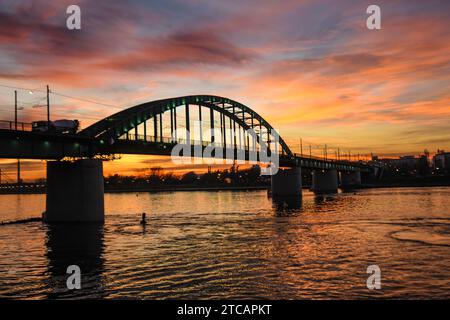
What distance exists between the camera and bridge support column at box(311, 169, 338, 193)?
622 ft

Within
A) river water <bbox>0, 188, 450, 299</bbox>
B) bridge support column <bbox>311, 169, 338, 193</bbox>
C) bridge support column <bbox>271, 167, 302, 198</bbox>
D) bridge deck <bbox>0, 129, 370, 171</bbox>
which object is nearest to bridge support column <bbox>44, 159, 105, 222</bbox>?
bridge deck <bbox>0, 129, 370, 171</bbox>

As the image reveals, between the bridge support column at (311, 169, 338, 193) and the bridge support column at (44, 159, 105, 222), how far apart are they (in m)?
142

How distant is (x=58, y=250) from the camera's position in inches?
1503

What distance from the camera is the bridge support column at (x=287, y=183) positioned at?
5689 inches

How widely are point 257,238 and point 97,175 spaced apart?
77.2 feet

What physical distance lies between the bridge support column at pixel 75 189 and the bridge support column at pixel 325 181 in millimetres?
141592

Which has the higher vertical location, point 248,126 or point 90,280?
point 248,126

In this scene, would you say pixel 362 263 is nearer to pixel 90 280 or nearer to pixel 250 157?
pixel 90 280

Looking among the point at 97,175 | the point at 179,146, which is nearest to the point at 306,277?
the point at 97,175

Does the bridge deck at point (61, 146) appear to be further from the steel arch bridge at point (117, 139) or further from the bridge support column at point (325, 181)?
the bridge support column at point (325, 181)

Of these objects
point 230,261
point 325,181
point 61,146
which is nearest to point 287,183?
point 325,181

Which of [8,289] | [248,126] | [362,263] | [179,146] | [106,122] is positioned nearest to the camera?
[8,289]

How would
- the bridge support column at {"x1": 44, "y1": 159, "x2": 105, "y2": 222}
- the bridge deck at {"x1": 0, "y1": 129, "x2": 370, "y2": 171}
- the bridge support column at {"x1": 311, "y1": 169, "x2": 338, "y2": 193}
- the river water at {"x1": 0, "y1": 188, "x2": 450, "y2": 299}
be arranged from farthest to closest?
the bridge support column at {"x1": 311, "y1": 169, "x2": 338, "y2": 193}
the bridge support column at {"x1": 44, "y1": 159, "x2": 105, "y2": 222}
the bridge deck at {"x1": 0, "y1": 129, "x2": 370, "y2": 171}
the river water at {"x1": 0, "y1": 188, "x2": 450, "y2": 299}

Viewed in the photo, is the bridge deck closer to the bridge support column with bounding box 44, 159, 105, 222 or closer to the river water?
the bridge support column with bounding box 44, 159, 105, 222
